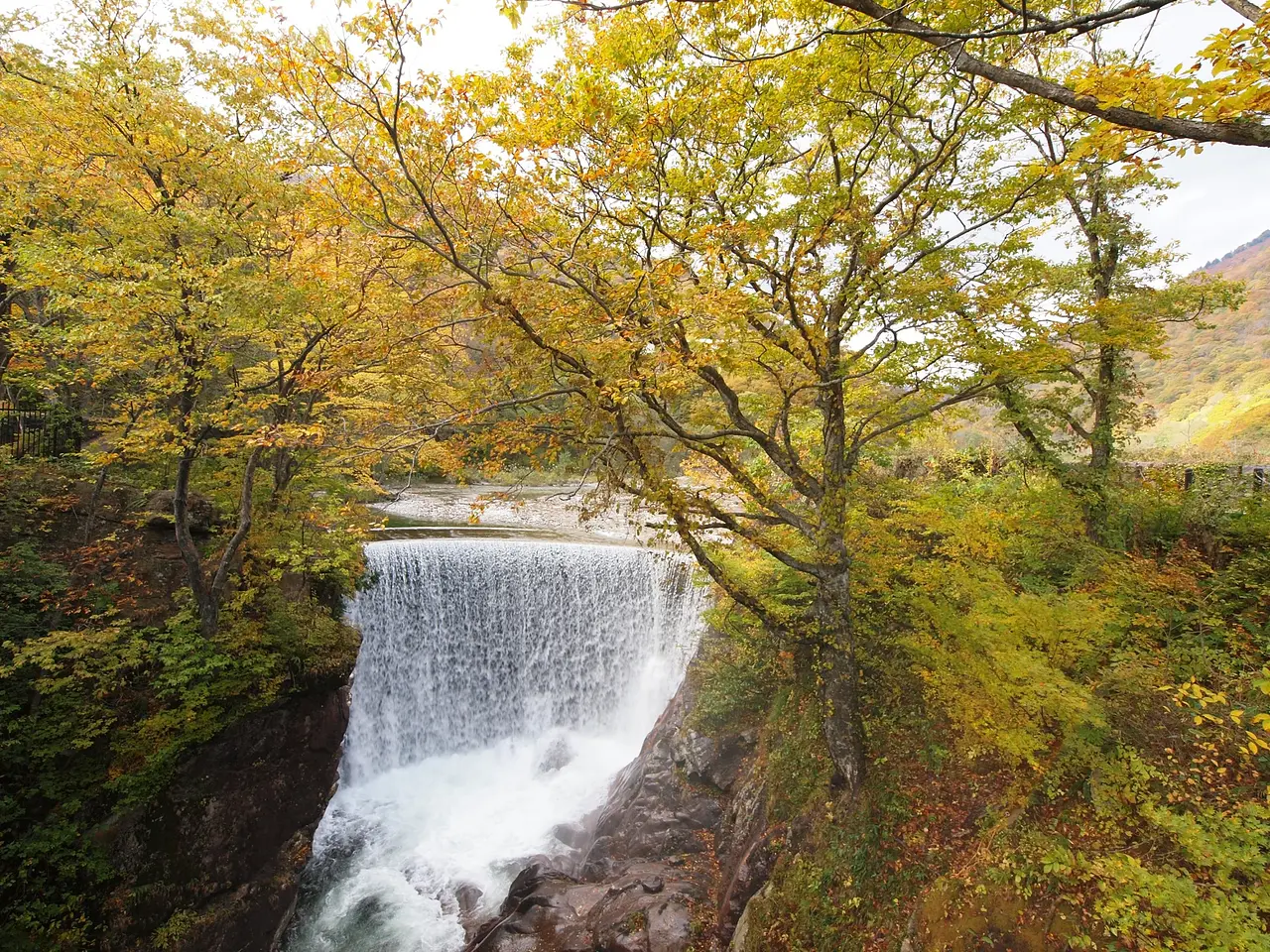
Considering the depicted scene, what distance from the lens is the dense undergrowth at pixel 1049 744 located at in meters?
4.11

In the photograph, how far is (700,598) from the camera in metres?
13.6

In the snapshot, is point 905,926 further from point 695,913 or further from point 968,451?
point 968,451

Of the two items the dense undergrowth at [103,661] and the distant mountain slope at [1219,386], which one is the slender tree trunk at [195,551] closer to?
the dense undergrowth at [103,661]

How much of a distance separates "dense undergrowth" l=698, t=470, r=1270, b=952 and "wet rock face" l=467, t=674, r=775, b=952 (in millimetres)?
1002

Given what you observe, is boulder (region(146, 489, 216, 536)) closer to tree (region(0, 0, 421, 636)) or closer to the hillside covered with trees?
the hillside covered with trees

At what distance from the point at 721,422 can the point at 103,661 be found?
8712mm

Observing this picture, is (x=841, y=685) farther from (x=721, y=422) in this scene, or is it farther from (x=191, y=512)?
(x=191, y=512)

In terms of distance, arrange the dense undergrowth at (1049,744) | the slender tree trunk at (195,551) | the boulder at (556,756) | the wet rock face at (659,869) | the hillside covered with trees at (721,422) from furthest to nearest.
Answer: the boulder at (556,756), the slender tree trunk at (195,551), the wet rock face at (659,869), the hillside covered with trees at (721,422), the dense undergrowth at (1049,744)

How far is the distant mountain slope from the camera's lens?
19405mm

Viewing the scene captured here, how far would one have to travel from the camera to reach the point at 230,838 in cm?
855

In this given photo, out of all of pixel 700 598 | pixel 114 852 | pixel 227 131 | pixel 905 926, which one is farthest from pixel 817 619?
pixel 227 131

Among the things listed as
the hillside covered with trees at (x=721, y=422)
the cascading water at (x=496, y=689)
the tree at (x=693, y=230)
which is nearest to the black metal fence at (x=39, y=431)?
the hillside covered with trees at (x=721, y=422)

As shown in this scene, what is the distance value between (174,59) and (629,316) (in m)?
7.45

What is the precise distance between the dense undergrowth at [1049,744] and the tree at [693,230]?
82 centimetres
